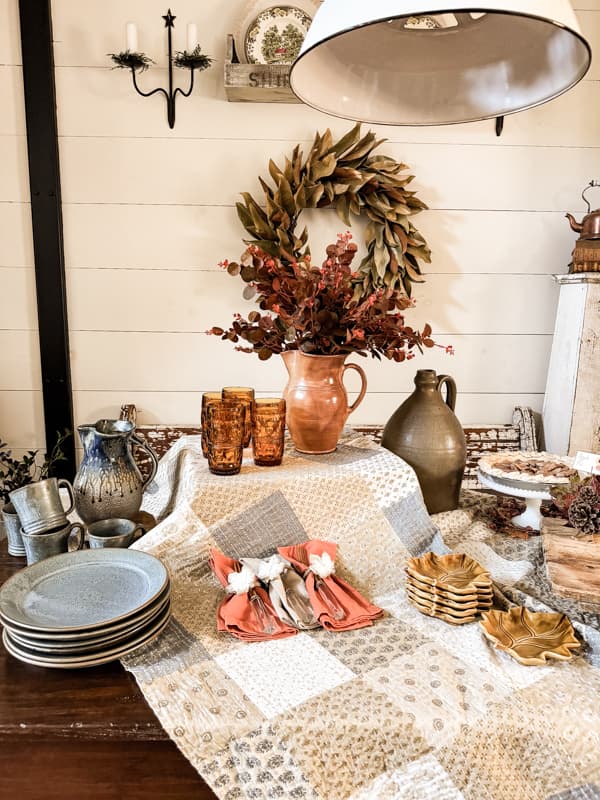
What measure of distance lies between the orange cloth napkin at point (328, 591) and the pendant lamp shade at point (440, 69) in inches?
28.3

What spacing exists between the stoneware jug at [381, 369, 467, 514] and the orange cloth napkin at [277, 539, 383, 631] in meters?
0.30

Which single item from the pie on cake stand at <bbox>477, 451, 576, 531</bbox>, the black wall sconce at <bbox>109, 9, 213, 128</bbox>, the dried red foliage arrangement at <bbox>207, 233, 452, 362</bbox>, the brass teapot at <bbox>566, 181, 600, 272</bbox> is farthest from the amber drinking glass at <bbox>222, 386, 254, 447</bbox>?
the brass teapot at <bbox>566, 181, 600, 272</bbox>

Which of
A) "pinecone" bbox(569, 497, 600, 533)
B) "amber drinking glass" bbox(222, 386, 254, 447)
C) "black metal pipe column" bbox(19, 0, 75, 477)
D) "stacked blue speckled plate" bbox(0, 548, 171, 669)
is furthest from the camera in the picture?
"black metal pipe column" bbox(19, 0, 75, 477)

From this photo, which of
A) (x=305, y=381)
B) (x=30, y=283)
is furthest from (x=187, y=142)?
(x=305, y=381)

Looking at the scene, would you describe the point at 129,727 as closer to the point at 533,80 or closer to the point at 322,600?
the point at 322,600

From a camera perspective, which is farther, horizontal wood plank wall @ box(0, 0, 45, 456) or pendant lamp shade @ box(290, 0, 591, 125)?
horizontal wood plank wall @ box(0, 0, 45, 456)

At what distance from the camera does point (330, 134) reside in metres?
2.04

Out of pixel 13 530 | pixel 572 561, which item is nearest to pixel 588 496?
pixel 572 561

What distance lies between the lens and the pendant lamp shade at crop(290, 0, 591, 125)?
0.85 m

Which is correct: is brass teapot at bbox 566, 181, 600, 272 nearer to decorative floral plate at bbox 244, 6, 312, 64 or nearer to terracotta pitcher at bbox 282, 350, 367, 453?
decorative floral plate at bbox 244, 6, 312, 64

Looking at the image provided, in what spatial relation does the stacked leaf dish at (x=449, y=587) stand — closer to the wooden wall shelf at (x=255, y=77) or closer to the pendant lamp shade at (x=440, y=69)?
the pendant lamp shade at (x=440, y=69)

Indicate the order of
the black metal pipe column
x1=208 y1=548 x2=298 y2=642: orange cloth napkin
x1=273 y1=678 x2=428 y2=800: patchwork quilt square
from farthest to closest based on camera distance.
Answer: the black metal pipe column, x1=208 y1=548 x2=298 y2=642: orange cloth napkin, x1=273 y1=678 x2=428 y2=800: patchwork quilt square

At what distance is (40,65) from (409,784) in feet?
7.48

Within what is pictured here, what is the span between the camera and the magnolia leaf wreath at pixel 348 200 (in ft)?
6.69
